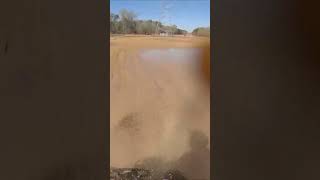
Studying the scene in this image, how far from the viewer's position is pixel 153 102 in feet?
4.69

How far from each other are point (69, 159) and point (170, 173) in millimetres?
433

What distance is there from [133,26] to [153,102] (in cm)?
34

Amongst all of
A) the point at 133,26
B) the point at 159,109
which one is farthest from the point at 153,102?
the point at 133,26

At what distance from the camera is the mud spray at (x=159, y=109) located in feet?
4.58

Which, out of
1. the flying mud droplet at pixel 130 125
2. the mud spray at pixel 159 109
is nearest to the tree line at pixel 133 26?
the mud spray at pixel 159 109

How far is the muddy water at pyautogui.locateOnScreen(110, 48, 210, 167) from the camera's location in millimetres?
1405

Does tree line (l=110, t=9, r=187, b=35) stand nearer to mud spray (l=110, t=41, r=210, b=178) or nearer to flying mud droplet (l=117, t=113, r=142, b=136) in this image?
mud spray (l=110, t=41, r=210, b=178)

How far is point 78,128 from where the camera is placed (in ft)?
4.01

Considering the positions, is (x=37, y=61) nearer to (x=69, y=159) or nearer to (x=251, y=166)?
(x=69, y=159)

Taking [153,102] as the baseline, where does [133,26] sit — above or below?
above

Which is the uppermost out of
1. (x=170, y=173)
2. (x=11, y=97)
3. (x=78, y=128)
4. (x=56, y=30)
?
(x=56, y=30)

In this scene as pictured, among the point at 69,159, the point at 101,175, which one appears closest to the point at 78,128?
the point at 69,159

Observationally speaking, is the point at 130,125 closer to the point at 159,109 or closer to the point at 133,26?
the point at 159,109

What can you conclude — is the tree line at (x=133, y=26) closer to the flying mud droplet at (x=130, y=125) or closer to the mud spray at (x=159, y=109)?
the mud spray at (x=159, y=109)
